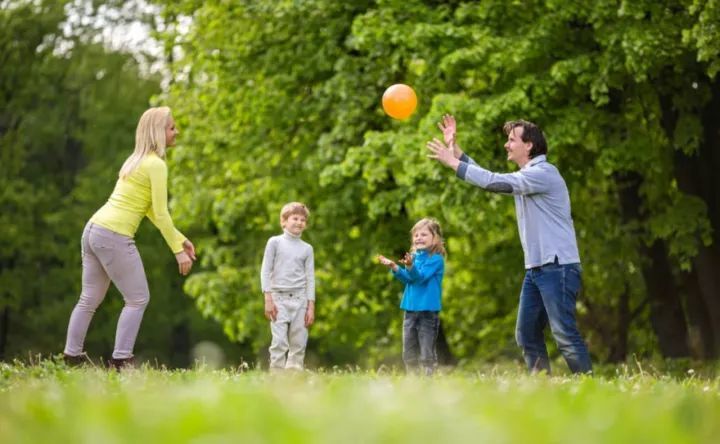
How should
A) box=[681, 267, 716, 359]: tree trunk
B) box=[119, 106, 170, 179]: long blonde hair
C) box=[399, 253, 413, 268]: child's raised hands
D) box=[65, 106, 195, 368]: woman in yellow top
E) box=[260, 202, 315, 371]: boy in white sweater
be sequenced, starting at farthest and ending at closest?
box=[681, 267, 716, 359]: tree trunk → box=[260, 202, 315, 371]: boy in white sweater → box=[399, 253, 413, 268]: child's raised hands → box=[119, 106, 170, 179]: long blonde hair → box=[65, 106, 195, 368]: woman in yellow top

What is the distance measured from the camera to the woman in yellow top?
8.52 m

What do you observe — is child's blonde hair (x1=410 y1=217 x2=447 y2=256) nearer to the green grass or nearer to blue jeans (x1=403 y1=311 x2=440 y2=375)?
blue jeans (x1=403 y1=311 x2=440 y2=375)

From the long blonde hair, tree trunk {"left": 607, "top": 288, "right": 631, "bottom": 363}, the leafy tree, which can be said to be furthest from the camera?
tree trunk {"left": 607, "top": 288, "right": 631, "bottom": 363}

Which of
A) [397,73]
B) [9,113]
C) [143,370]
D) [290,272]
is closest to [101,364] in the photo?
[143,370]

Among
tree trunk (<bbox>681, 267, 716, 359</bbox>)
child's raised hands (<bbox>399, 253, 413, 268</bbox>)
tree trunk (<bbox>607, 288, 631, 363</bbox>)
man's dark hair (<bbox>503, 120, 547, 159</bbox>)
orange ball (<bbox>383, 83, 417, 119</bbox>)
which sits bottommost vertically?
tree trunk (<bbox>607, 288, 631, 363</bbox>)

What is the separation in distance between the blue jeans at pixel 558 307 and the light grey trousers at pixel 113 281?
305 centimetres

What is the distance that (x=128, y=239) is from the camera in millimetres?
8617

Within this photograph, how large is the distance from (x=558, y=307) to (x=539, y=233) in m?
0.59

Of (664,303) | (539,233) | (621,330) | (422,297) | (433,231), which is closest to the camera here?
(539,233)

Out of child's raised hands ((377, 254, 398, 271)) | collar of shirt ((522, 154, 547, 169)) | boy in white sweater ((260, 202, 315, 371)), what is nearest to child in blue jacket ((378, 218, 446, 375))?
child's raised hands ((377, 254, 398, 271))

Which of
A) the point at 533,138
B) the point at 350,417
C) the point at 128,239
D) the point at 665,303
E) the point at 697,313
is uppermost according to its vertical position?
the point at 533,138

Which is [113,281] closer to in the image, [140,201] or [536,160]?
[140,201]

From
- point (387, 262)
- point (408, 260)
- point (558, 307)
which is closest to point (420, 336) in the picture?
point (408, 260)

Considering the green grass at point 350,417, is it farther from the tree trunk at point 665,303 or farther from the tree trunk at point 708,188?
the tree trunk at point 665,303
